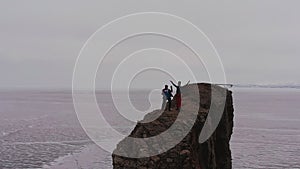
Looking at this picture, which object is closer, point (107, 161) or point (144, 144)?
point (144, 144)

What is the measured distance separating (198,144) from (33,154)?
78.8 ft

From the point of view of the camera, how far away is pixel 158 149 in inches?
628

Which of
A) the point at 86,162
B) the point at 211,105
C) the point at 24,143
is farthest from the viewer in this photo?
the point at 24,143

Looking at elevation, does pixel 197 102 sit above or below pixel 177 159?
above

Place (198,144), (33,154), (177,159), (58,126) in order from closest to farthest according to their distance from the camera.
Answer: (177,159)
(198,144)
(33,154)
(58,126)

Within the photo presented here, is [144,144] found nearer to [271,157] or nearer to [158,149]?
[158,149]

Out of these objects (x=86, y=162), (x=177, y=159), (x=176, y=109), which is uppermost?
(x=176, y=109)

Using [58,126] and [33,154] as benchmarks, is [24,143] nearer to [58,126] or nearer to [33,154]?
[33,154]

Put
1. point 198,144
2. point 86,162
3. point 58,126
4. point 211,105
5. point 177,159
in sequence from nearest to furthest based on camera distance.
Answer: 1. point 177,159
2. point 198,144
3. point 211,105
4. point 86,162
5. point 58,126

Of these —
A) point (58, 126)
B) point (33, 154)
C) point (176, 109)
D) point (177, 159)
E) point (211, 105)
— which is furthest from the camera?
point (58, 126)

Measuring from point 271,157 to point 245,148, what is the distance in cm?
540

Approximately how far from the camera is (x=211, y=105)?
21.2m


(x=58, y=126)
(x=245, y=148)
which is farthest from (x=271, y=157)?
(x=58, y=126)

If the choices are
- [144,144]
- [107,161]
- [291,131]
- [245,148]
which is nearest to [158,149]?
[144,144]
